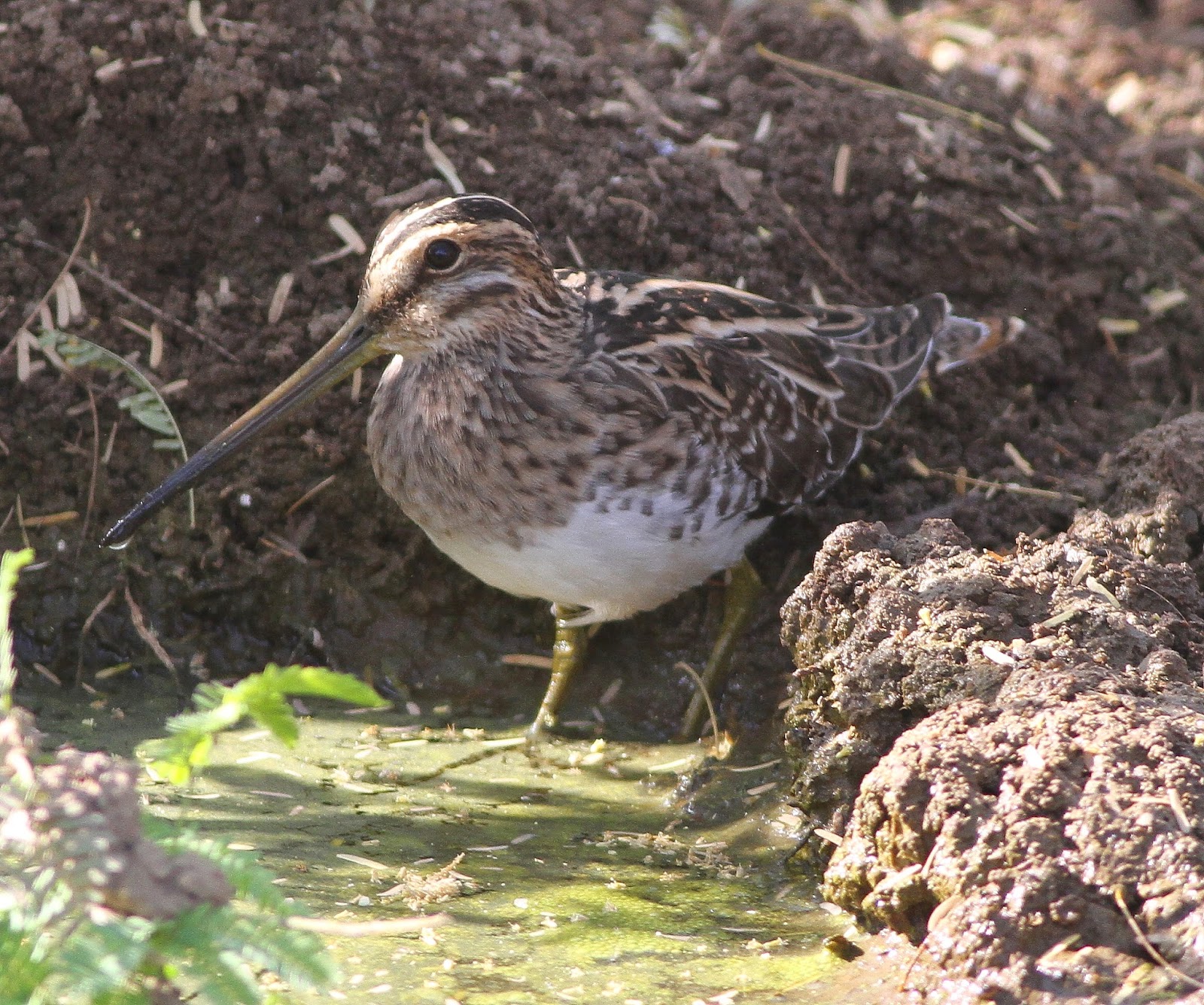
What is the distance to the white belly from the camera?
4496 millimetres

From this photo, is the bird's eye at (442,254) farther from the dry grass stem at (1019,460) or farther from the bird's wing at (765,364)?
the dry grass stem at (1019,460)

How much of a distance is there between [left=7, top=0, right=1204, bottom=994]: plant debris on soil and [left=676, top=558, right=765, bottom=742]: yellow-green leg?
4.3 inches

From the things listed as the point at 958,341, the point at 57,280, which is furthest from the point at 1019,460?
the point at 57,280

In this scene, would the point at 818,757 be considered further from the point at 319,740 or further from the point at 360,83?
the point at 360,83

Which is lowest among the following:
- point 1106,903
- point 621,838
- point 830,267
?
point 621,838

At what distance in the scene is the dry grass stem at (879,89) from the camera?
6570 mm

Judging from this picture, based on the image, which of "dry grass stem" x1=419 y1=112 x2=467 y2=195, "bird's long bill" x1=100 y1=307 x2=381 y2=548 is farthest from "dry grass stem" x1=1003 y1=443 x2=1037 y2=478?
"bird's long bill" x1=100 y1=307 x2=381 y2=548

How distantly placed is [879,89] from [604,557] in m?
3.21

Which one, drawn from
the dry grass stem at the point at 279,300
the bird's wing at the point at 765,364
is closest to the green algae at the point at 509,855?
the bird's wing at the point at 765,364

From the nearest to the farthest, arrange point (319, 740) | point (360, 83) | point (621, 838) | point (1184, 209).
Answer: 1. point (621, 838)
2. point (319, 740)
3. point (360, 83)
4. point (1184, 209)

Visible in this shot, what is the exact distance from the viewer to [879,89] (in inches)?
260

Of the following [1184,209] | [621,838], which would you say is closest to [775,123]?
[1184,209]

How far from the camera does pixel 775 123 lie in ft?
20.5

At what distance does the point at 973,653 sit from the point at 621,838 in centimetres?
125
